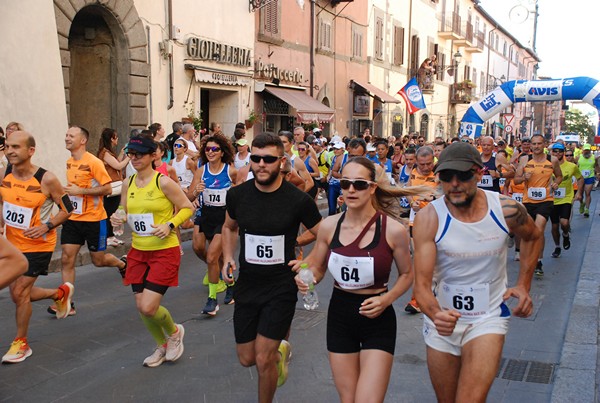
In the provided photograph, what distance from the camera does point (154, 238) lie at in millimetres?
5301

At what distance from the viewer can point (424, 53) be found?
3769cm

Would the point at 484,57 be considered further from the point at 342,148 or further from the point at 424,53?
the point at 342,148

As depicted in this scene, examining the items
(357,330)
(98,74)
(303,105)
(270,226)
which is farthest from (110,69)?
(357,330)

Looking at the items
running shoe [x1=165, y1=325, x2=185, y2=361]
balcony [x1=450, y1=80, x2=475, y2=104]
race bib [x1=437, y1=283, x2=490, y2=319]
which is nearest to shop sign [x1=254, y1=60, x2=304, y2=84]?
running shoe [x1=165, y1=325, x2=185, y2=361]

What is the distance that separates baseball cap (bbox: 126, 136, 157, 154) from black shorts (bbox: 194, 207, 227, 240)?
1.93 meters

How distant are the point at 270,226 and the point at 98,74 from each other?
12.0m

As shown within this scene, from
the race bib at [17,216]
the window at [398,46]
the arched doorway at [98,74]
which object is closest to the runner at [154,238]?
the race bib at [17,216]

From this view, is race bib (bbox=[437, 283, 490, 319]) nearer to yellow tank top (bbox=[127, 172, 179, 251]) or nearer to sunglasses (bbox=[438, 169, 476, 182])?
sunglasses (bbox=[438, 169, 476, 182])

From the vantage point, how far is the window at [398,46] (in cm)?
3322

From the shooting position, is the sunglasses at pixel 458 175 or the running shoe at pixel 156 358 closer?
the sunglasses at pixel 458 175

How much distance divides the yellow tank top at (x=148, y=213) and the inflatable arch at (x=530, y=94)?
50.0 feet

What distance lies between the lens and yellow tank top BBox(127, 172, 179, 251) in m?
5.31

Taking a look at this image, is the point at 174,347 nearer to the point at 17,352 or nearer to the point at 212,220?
the point at 17,352

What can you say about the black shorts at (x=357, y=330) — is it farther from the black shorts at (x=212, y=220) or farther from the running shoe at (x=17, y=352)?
the black shorts at (x=212, y=220)
